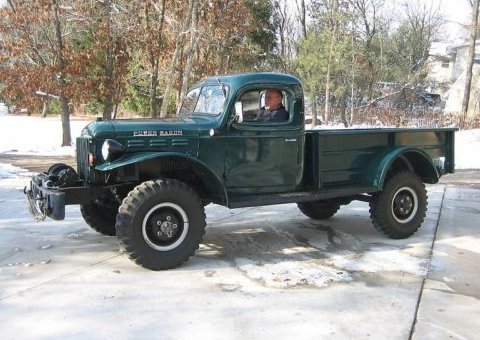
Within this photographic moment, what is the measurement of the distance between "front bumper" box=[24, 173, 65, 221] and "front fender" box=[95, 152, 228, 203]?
0.44 m

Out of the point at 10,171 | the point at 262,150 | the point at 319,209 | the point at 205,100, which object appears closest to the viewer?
the point at 262,150

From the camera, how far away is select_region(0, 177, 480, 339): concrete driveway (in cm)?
400

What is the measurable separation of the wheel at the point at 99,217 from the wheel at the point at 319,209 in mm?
2609

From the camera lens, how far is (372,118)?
29.5m

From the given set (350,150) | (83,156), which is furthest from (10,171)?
(350,150)

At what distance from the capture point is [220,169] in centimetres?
568

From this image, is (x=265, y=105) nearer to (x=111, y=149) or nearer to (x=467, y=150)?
(x=111, y=149)

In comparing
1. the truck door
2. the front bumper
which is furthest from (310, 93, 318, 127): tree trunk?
the front bumper

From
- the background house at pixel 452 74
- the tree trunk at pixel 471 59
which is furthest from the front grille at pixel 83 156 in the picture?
the background house at pixel 452 74

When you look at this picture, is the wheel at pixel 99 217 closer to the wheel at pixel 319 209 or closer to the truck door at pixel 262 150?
the truck door at pixel 262 150

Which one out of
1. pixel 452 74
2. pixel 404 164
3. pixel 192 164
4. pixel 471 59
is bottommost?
pixel 404 164

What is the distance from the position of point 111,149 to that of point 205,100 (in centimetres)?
146

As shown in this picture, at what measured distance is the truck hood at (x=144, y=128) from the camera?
17.2 feet

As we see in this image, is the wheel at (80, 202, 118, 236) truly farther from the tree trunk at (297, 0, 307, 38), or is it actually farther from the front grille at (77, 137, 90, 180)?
the tree trunk at (297, 0, 307, 38)
